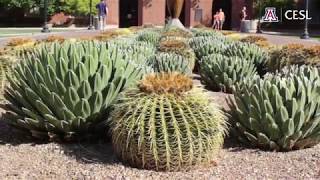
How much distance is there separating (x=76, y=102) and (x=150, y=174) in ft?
4.52

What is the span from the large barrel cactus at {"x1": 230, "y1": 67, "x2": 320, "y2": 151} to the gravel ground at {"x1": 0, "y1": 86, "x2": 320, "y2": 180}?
5.7 inches

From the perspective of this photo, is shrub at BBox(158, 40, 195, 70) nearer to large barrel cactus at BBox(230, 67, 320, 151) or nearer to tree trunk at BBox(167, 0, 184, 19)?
large barrel cactus at BBox(230, 67, 320, 151)

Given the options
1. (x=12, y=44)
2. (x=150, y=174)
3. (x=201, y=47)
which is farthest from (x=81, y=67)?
(x=201, y=47)

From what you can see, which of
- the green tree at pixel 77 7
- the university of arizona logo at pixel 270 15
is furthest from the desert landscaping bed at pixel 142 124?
the green tree at pixel 77 7

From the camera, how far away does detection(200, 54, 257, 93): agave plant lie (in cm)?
1070

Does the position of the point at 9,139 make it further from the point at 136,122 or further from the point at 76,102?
the point at 136,122

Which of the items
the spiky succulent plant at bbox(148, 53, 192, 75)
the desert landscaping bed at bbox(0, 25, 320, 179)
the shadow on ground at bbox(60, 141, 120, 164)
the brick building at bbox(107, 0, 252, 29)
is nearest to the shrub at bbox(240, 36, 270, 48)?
the spiky succulent plant at bbox(148, 53, 192, 75)

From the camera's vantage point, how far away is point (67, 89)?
6297mm

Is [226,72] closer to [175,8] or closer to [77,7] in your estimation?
[175,8]

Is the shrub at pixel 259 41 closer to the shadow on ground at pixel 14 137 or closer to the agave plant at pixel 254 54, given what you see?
the agave plant at pixel 254 54

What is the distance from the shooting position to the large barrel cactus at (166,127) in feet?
17.7

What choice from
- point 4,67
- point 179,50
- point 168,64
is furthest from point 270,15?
point 4,67

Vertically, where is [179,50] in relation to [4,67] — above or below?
above

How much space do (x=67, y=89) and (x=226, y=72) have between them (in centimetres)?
508
